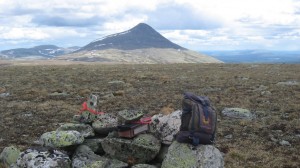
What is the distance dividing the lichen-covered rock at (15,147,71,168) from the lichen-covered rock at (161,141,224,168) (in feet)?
10.4

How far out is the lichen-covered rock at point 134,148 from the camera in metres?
11.9

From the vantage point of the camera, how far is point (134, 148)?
12.0m

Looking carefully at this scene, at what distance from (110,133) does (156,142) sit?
1816 mm

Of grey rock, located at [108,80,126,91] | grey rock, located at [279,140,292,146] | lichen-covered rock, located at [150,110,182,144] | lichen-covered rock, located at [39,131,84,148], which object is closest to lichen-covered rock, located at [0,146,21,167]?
lichen-covered rock, located at [39,131,84,148]

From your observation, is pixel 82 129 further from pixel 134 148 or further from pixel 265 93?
pixel 265 93

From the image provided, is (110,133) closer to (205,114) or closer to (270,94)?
(205,114)

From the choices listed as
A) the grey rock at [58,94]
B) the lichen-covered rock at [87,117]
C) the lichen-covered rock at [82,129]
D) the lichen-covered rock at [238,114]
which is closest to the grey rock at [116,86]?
the grey rock at [58,94]

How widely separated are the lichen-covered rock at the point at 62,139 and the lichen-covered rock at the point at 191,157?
3173 millimetres

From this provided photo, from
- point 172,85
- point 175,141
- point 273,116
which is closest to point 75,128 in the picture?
point 175,141

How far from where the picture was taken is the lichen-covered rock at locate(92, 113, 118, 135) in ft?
43.1

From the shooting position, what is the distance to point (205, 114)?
11117mm

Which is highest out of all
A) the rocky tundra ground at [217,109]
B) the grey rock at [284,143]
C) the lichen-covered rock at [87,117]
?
the lichen-covered rock at [87,117]

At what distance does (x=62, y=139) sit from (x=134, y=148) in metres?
2.46

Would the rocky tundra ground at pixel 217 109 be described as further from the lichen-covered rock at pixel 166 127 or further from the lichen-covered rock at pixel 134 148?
the lichen-covered rock at pixel 134 148
